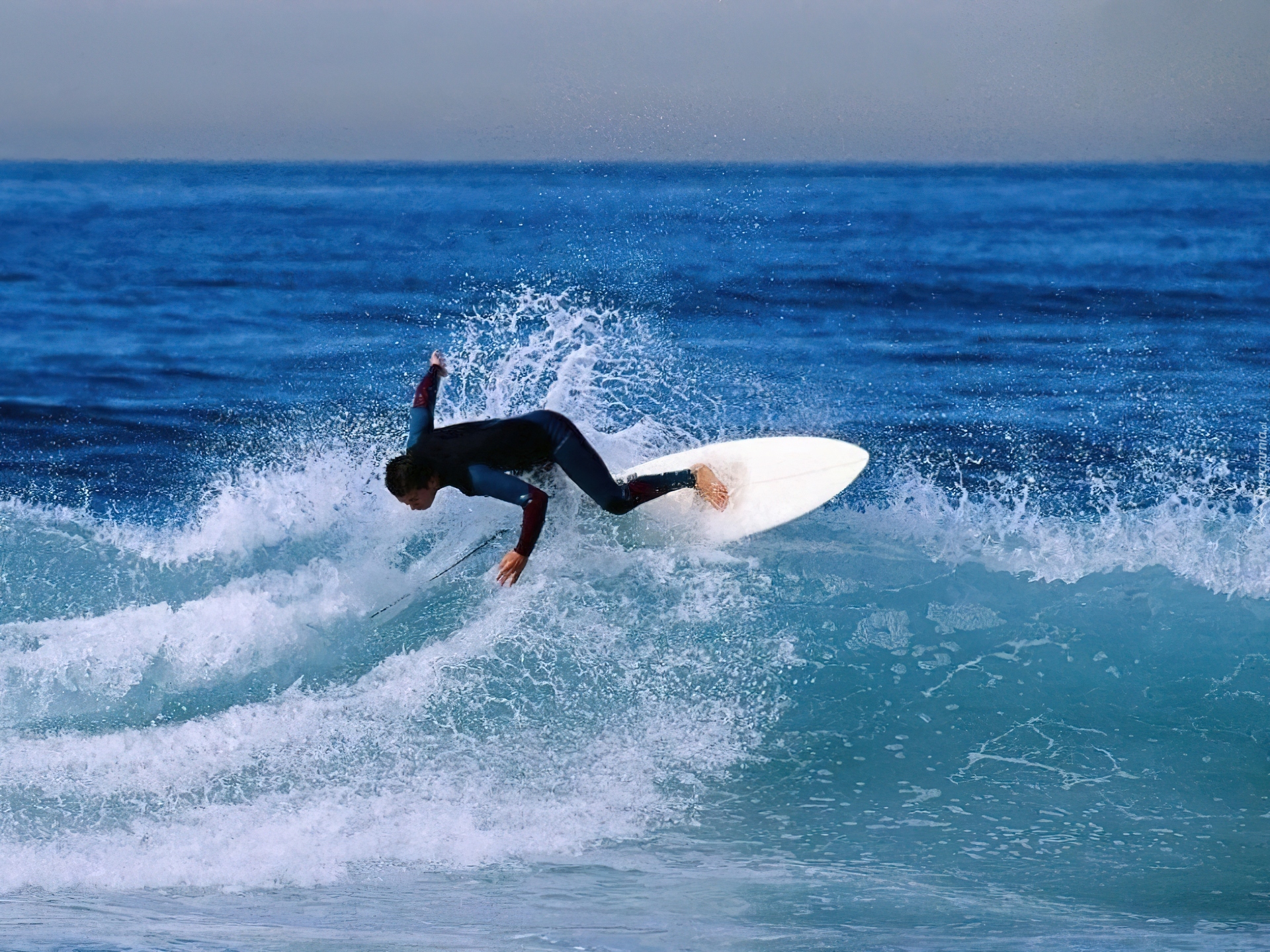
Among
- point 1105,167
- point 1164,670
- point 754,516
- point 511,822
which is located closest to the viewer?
point 511,822

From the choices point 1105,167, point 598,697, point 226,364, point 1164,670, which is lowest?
point 598,697

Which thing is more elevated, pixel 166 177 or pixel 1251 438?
pixel 166 177

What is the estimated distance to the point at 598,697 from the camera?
4.73m

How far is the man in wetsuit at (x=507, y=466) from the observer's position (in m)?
4.59

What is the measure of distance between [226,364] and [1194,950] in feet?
39.3

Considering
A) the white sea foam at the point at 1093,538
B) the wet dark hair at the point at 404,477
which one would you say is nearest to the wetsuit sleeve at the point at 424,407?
the wet dark hair at the point at 404,477

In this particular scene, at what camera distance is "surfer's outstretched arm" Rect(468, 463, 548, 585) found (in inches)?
180

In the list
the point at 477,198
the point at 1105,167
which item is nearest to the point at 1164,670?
the point at 477,198

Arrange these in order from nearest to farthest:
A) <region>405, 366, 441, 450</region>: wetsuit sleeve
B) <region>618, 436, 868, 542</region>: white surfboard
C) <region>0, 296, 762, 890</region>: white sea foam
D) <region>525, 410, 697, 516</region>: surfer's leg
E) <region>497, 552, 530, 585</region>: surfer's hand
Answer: <region>0, 296, 762, 890</region>: white sea foam, <region>497, 552, 530, 585</region>: surfer's hand, <region>405, 366, 441, 450</region>: wetsuit sleeve, <region>525, 410, 697, 516</region>: surfer's leg, <region>618, 436, 868, 542</region>: white surfboard

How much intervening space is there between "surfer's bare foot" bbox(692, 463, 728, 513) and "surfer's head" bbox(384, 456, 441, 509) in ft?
4.06

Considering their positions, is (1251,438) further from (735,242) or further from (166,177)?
(166,177)

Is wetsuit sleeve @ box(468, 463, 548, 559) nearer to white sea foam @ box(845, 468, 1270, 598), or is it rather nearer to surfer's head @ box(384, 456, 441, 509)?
surfer's head @ box(384, 456, 441, 509)

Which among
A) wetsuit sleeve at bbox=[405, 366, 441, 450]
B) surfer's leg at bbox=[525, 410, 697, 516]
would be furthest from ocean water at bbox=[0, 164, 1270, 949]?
wetsuit sleeve at bbox=[405, 366, 441, 450]

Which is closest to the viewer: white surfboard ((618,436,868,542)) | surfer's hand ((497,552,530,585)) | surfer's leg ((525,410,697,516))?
surfer's hand ((497,552,530,585))
